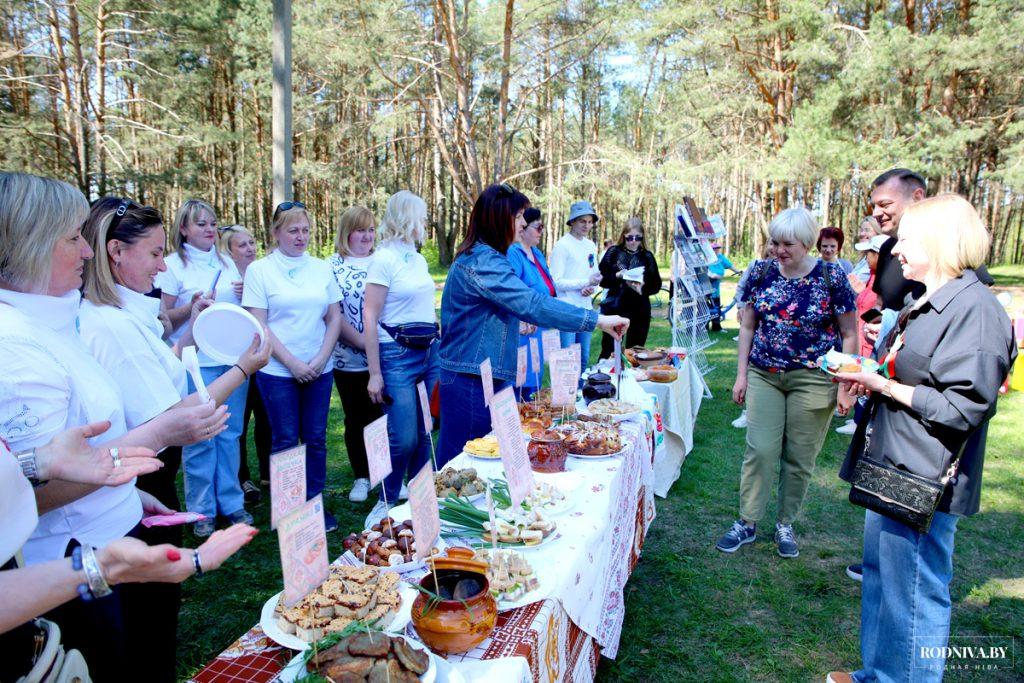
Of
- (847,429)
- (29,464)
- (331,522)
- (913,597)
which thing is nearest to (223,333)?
(29,464)

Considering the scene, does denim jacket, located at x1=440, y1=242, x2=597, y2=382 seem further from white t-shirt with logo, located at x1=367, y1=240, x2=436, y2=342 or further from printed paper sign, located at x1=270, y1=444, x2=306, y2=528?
printed paper sign, located at x1=270, y1=444, x2=306, y2=528

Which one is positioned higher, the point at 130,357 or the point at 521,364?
the point at 130,357

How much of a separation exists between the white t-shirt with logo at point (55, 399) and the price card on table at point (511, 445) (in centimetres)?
86

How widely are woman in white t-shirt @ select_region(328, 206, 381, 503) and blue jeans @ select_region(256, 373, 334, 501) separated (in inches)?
12.8

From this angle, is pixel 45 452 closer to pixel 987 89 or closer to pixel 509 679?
pixel 509 679

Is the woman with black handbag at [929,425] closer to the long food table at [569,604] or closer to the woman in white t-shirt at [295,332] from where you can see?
the long food table at [569,604]

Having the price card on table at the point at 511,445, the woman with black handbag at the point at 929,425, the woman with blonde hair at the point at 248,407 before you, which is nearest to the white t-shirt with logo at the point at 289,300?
the woman with blonde hair at the point at 248,407

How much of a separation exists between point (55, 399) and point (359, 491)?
269 cm

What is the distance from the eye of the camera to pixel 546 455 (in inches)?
86.7

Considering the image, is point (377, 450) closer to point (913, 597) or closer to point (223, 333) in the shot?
point (223, 333)

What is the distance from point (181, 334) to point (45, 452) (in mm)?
2245

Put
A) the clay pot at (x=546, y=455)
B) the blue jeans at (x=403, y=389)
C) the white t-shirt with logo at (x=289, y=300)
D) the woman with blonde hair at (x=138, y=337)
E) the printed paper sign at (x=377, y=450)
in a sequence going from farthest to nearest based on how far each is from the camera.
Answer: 1. the blue jeans at (x=403, y=389)
2. the white t-shirt with logo at (x=289, y=300)
3. the clay pot at (x=546, y=455)
4. the woman with blonde hair at (x=138, y=337)
5. the printed paper sign at (x=377, y=450)

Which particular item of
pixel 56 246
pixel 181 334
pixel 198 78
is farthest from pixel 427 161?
pixel 56 246

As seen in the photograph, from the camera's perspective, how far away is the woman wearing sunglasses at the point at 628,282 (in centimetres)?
608
